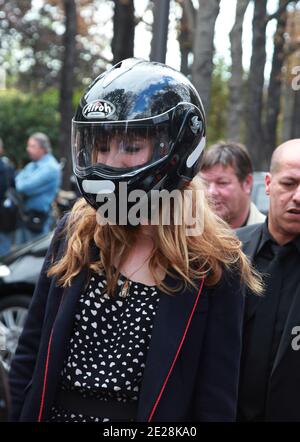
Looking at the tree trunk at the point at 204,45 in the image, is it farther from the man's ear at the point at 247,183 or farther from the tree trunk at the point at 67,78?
the tree trunk at the point at 67,78

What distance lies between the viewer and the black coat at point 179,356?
2156mm

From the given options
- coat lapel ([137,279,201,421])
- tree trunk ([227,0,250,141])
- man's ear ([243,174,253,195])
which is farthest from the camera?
tree trunk ([227,0,250,141])

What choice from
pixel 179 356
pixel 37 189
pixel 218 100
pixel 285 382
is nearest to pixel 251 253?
pixel 285 382

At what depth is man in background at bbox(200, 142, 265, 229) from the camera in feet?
15.2

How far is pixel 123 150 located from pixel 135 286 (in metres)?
0.42

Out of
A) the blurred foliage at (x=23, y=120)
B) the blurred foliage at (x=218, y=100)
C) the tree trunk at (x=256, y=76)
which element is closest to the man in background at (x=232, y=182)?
the tree trunk at (x=256, y=76)

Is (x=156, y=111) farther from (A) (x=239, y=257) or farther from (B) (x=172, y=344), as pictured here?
(B) (x=172, y=344)

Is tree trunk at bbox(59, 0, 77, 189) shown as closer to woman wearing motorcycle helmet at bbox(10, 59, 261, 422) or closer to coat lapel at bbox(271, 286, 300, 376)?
coat lapel at bbox(271, 286, 300, 376)

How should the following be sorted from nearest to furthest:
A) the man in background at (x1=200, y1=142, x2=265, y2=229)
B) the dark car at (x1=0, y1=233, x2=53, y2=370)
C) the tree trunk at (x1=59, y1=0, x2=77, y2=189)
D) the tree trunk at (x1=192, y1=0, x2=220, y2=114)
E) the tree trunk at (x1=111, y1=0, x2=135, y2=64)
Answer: the man in background at (x1=200, y1=142, x2=265, y2=229)
the tree trunk at (x1=192, y1=0, x2=220, y2=114)
the dark car at (x1=0, y1=233, x2=53, y2=370)
the tree trunk at (x1=111, y1=0, x2=135, y2=64)
the tree trunk at (x1=59, y1=0, x2=77, y2=189)

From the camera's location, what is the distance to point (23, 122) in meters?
29.6

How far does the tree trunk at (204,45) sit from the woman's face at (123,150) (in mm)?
4045

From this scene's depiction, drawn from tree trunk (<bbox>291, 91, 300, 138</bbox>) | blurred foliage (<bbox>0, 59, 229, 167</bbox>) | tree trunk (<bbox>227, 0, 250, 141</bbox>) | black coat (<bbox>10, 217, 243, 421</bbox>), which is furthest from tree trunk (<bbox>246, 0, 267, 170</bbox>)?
blurred foliage (<bbox>0, 59, 229, 167</bbox>)

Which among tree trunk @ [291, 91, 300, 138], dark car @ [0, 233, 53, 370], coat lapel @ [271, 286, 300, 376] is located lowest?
dark car @ [0, 233, 53, 370]

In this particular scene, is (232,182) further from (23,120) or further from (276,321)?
(23,120)
